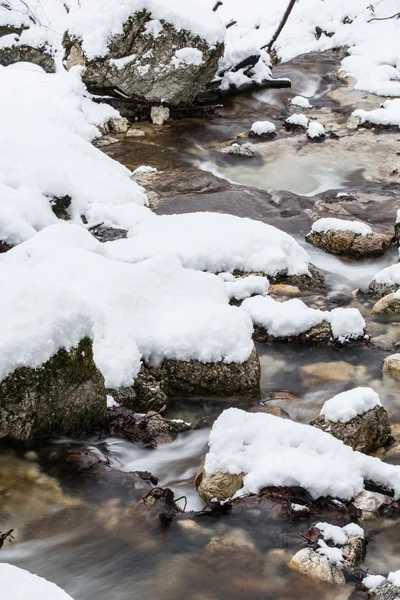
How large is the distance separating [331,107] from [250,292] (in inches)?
380

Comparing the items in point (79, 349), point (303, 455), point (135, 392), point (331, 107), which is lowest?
point (331, 107)

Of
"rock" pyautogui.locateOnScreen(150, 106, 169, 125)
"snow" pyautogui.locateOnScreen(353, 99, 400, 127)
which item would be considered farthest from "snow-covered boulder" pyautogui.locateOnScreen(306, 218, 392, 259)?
"rock" pyautogui.locateOnScreen(150, 106, 169, 125)

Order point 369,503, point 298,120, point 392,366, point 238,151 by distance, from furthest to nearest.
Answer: point 298,120, point 238,151, point 392,366, point 369,503

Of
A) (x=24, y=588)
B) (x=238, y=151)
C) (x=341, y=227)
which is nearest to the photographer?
(x=24, y=588)

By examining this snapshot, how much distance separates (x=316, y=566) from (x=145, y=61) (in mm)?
11260

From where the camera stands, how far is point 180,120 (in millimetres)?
13352

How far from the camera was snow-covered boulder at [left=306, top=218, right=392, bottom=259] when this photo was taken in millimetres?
7855

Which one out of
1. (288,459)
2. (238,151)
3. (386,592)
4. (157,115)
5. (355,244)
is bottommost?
(238,151)

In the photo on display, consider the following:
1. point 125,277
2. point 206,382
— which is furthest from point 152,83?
point 206,382

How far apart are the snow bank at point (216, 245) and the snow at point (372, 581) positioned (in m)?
4.16

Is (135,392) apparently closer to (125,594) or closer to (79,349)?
(79,349)

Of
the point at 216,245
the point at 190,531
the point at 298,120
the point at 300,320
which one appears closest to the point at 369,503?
the point at 190,531

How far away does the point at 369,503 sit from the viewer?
3.38m

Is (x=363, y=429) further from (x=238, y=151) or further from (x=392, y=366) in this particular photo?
(x=238, y=151)
